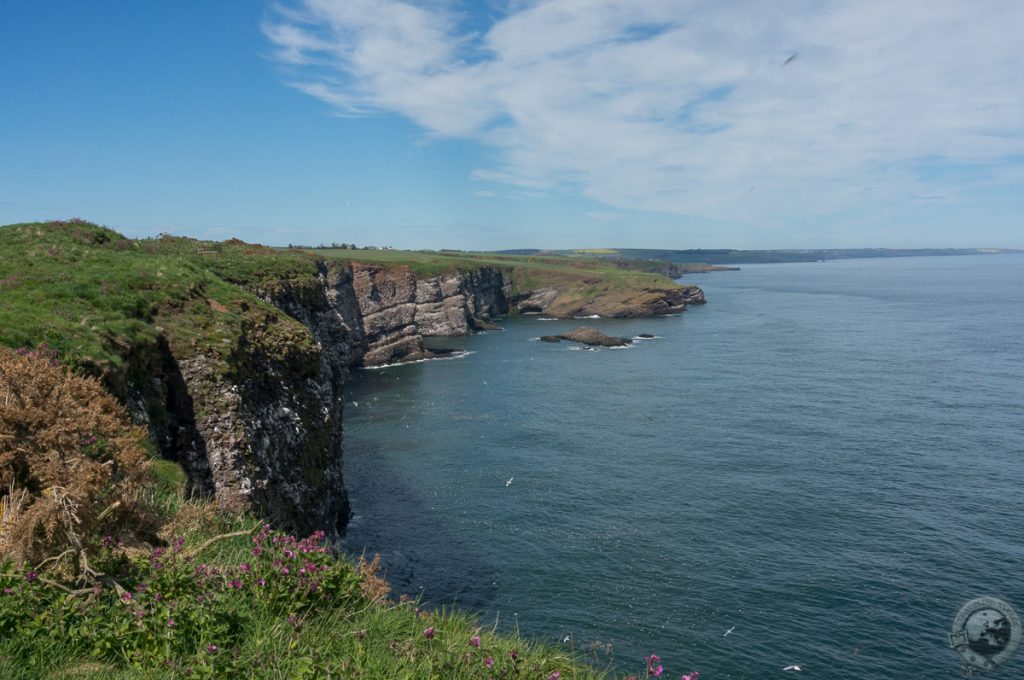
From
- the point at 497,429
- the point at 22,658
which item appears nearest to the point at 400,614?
the point at 22,658

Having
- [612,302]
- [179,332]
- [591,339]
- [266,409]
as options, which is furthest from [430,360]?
[179,332]

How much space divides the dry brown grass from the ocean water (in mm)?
12385

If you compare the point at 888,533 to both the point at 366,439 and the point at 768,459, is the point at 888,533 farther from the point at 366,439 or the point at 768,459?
the point at 366,439

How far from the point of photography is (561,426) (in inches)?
2472

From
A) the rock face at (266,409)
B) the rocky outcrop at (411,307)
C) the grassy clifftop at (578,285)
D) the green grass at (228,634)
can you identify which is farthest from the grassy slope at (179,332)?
the grassy clifftop at (578,285)

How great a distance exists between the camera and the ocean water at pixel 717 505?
2958 centimetres

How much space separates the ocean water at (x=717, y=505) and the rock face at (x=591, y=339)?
1162 inches

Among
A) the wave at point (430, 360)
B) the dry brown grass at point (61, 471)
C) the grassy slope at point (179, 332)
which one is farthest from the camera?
the wave at point (430, 360)

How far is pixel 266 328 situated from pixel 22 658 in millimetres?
24956

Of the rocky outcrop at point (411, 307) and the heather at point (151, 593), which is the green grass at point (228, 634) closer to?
the heather at point (151, 593)

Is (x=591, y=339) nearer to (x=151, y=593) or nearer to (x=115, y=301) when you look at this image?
(x=115, y=301)

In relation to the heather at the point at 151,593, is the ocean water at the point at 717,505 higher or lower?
lower

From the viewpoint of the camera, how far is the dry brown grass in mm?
9367

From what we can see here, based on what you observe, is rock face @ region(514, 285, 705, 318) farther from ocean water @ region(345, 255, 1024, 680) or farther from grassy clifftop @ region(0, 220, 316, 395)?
grassy clifftop @ region(0, 220, 316, 395)
